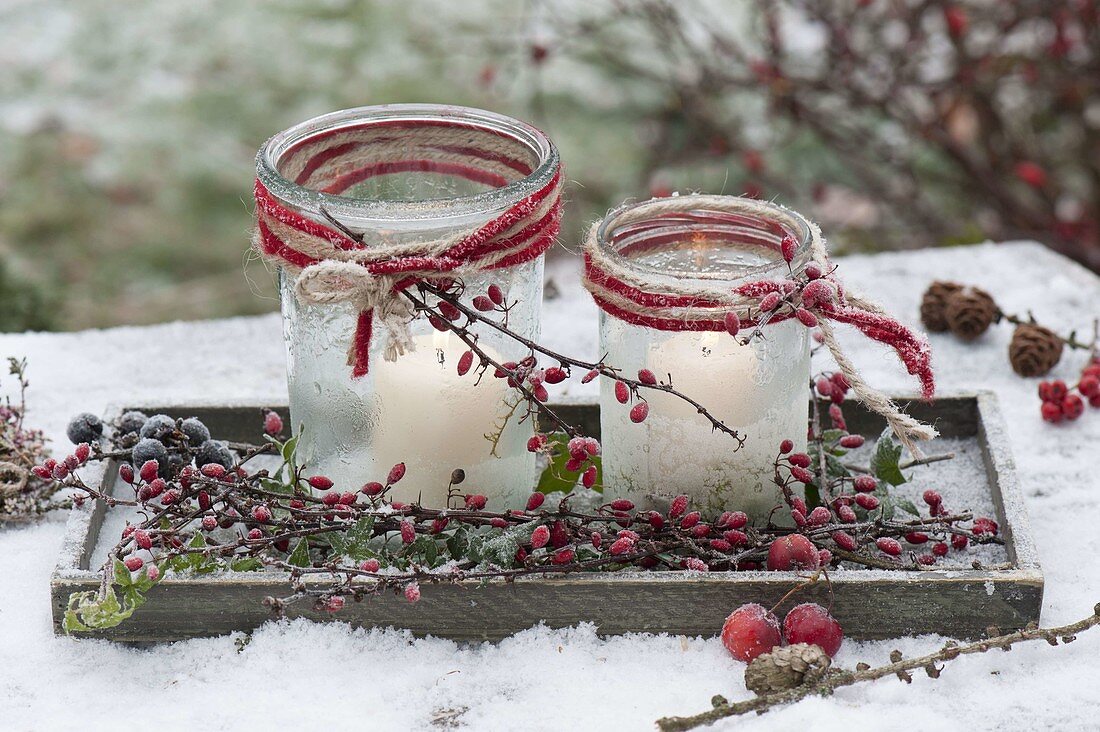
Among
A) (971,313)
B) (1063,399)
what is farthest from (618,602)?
(971,313)

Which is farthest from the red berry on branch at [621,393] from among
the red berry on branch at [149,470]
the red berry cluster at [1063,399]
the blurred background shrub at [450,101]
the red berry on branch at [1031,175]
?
the red berry on branch at [1031,175]

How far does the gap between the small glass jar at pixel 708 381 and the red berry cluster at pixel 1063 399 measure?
1.52 feet

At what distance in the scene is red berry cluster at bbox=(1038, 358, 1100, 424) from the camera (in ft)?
4.78

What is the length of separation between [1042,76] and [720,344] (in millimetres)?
2046

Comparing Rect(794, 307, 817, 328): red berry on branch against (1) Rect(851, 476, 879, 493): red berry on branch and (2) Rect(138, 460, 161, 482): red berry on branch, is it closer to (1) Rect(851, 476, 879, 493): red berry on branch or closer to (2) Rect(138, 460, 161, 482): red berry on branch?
(1) Rect(851, 476, 879, 493): red berry on branch

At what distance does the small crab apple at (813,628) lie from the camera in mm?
1015

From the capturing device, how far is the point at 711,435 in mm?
1108

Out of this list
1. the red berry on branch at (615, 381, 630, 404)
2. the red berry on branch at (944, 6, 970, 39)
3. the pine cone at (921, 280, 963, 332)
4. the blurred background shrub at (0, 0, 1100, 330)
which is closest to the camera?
the red berry on branch at (615, 381, 630, 404)

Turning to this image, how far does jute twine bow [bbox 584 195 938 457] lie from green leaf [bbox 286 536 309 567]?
0.33 m

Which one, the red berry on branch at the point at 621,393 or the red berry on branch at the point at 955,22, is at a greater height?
the red berry on branch at the point at 955,22

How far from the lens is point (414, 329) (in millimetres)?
1116

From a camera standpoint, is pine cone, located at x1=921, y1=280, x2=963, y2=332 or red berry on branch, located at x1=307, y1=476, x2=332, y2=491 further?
pine cone, located at x1=921, y1=280, x2=963, y2=332

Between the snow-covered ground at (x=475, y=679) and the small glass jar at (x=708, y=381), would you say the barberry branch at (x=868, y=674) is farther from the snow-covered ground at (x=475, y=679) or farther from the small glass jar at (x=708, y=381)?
the small glass jar at (x=708, y=381)

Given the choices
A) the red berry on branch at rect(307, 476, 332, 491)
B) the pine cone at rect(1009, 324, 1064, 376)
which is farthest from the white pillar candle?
the pine cone at rect(1009, 324, 1064, 376)
